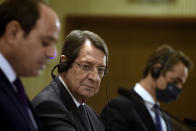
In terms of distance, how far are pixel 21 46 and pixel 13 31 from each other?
0.07 metres

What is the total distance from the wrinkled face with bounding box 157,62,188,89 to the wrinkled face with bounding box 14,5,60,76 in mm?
1995

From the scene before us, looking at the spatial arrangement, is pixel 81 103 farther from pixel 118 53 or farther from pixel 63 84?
pixel 118 53

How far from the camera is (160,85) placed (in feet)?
11.0

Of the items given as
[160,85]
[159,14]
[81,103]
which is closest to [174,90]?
[160,85]

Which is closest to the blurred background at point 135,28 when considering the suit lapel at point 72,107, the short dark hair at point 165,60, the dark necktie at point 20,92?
the short dark hair at point 165,60

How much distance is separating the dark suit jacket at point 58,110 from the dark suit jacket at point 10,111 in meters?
0.38

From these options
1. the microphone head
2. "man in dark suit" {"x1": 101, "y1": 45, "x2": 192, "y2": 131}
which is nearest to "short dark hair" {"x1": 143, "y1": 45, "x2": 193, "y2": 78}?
"man in dark suit" {"x1": 101, "y1": 45, "x2": 192, "y2": 131}

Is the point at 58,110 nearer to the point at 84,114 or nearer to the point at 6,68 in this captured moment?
the point at 84,114

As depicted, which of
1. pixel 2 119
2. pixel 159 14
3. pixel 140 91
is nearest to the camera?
pixel 2 119

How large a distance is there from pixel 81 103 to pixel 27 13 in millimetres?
900

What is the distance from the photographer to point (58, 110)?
194 centimetres

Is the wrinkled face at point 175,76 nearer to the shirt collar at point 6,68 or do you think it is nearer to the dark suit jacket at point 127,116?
the dark suit jacket at point 127,116

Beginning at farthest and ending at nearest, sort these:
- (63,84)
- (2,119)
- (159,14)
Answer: (159,14)
(63,84)
(2,119)

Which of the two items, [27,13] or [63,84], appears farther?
[63,84]
